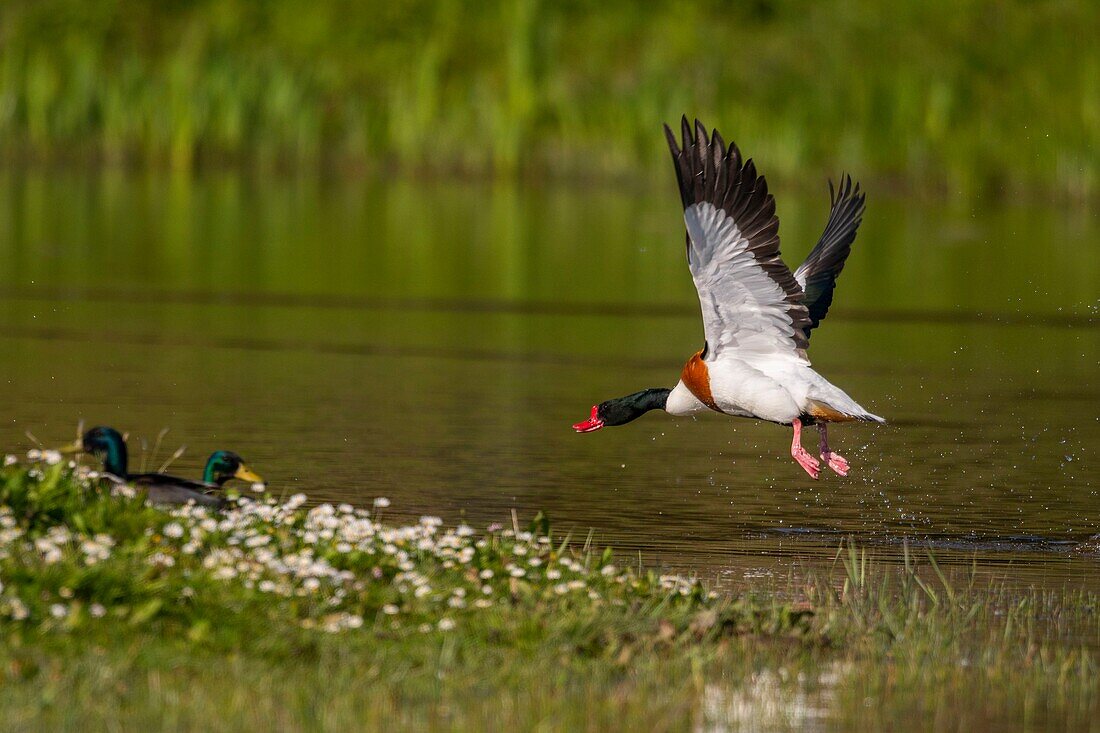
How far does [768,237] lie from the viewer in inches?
360

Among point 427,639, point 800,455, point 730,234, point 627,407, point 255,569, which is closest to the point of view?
point 427,639

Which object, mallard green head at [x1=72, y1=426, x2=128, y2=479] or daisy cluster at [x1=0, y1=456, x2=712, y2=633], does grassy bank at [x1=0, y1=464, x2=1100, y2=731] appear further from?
mallard green head at [x1=72, y1=426, x2=128, y2=479]

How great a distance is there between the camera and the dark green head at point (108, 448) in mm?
7773

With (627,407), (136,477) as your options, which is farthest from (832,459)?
(136,477)

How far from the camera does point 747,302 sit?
9.55m

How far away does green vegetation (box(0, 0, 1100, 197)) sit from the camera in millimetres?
31094

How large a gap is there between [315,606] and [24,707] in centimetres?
122

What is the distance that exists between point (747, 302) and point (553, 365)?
A: 240 inches

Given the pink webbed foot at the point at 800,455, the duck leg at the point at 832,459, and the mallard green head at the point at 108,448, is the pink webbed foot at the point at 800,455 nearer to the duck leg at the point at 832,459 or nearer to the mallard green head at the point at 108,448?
→ the duck leg at the point at 832,459

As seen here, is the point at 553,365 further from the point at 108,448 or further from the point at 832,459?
the point at 108,448

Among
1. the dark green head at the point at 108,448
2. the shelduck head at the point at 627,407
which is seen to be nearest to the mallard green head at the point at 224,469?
the dark green head at the point at 108,448

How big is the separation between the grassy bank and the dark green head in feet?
0.72

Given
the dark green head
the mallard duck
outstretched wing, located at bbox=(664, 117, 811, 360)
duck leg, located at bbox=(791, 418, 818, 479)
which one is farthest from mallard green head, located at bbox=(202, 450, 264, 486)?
duck leg, located at bbox=(791, 418, 818, 479)

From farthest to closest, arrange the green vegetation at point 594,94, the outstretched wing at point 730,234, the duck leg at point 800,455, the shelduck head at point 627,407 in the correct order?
the green vegetation at point 594,94 < the shelduck head at point 627,407 < the duck leg at point 800,455 < the outstretched wing at point 730,234
